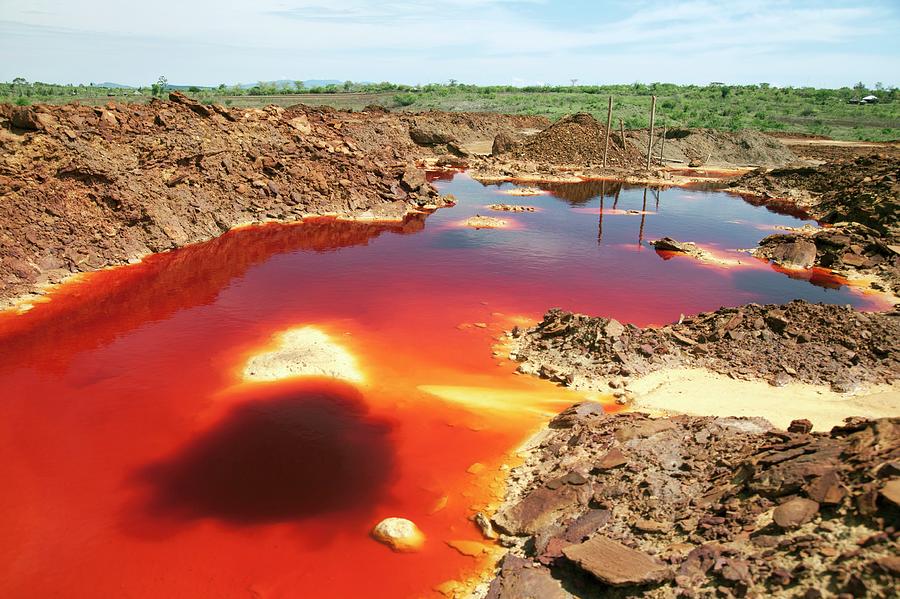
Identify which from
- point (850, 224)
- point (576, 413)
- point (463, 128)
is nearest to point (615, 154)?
point (463, 128)

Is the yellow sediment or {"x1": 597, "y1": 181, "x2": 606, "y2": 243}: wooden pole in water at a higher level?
{"x1": 597, "y1": 181, "x2": 606, "y2": 243}: wooden pole in water

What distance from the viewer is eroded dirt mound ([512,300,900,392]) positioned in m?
13.0

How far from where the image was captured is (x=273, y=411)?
39.4 ft

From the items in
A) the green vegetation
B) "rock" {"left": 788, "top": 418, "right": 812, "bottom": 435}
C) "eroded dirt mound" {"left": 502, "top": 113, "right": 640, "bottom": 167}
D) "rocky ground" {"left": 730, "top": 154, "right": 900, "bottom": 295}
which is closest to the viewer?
"rock" {"left": 788, "top": 418, "right": 812, "bottom": 435}

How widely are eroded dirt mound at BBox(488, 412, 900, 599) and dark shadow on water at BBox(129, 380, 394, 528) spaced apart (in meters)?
2.71

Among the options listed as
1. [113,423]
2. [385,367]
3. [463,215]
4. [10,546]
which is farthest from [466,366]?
[463,215]

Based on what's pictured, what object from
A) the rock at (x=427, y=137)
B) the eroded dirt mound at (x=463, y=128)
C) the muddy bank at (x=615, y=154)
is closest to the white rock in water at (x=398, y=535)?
the muddy bank at (x=615, y=154)

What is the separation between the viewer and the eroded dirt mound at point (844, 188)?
26.8m

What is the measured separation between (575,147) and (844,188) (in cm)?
2287

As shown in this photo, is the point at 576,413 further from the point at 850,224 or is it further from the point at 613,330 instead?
the point at 850,224

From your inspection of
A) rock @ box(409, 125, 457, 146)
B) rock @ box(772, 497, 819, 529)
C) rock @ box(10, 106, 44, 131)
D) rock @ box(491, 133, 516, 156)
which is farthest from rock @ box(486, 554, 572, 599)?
rock @ box(409, 125, 457, 146)

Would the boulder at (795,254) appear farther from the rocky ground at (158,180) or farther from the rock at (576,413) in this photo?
the rocky ground at (158,180)

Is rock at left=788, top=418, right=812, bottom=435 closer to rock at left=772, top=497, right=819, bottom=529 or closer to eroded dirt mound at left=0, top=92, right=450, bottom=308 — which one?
rock at left=772, top=497, right=819, bottom=529

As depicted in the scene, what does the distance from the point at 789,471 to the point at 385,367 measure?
8964 millimetres
